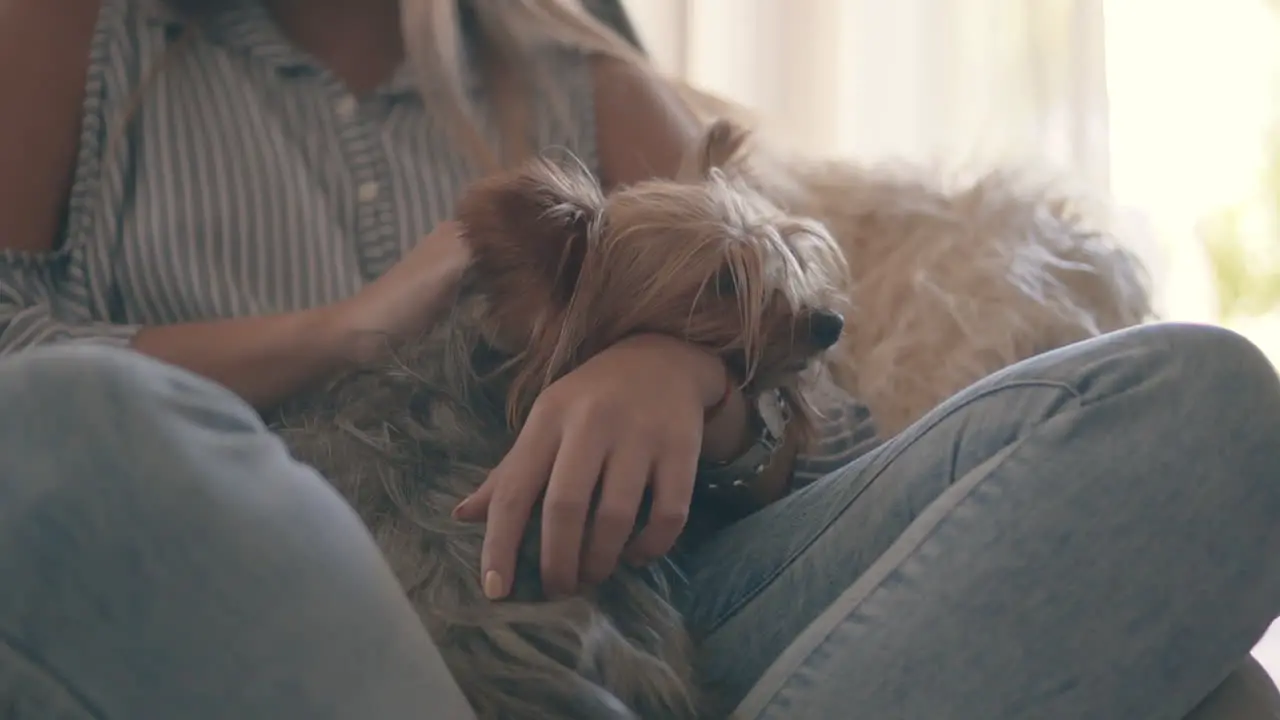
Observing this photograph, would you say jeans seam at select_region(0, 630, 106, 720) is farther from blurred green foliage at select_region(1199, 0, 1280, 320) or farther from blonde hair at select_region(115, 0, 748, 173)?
blurred green foliage at select_region(1199, 0, 1280, 320)

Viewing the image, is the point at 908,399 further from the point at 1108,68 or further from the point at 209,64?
the point at 1108,68

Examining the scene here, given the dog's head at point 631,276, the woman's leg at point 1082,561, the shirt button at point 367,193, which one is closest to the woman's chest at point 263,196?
the shirt button at point 367,193

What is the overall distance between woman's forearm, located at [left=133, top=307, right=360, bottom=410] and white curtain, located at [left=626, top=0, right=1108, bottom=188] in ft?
3.63

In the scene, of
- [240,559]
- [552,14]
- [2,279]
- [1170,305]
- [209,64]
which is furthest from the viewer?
[1170,305]

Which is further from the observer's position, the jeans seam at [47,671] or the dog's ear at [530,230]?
the dog's ear at [530,230]

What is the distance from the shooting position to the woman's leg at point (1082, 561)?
703 millimetres

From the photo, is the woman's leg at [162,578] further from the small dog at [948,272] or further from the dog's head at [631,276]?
the small dog at [948,272]

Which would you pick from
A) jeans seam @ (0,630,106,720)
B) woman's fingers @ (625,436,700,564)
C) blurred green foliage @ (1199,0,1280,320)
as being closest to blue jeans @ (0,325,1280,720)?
jeans seam @ (0,630,106,720)

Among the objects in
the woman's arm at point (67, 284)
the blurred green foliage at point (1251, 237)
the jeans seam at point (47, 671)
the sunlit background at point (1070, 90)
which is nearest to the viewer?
the jeans seam at point (47, 671)

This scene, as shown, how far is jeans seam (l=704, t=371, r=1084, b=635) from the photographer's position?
78 centimetres

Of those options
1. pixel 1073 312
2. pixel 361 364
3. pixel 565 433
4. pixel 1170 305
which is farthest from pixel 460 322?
pixel 1170 305

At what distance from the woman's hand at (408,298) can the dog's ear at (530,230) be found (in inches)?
2.1

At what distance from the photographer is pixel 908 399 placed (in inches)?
48.7

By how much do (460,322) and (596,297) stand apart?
12 cm
